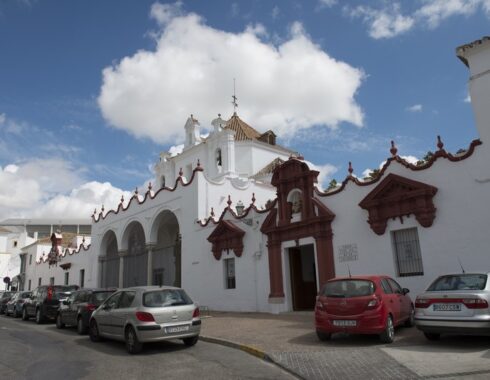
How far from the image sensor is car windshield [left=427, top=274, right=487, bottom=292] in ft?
27.8

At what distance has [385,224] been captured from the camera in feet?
45.3

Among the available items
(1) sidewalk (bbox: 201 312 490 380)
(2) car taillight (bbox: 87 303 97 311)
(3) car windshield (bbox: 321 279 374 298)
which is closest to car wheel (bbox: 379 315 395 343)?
(1) sidewalk (bbox: 201 312 490 380)

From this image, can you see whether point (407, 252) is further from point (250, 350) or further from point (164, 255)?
point (164, 255)

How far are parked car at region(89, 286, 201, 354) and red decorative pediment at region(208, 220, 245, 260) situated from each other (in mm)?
8437

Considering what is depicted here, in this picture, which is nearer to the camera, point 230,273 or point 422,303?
point 422,303

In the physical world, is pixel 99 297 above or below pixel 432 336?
above

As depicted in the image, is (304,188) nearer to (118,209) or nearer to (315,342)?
(315,342)

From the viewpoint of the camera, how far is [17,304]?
21719 mm

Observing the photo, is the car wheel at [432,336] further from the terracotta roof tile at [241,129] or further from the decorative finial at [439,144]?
the terracotta roof tile at [241,129]

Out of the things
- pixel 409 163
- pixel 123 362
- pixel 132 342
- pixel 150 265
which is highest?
pixel 409 163

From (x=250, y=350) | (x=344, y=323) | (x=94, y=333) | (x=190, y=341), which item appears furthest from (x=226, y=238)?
(x=344, y=323)

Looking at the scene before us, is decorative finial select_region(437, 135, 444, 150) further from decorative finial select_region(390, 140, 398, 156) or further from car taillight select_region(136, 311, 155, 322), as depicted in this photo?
car taillight select_region(136, 311, 155, 322)

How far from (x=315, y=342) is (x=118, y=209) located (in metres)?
22.1

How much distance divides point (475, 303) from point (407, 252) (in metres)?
5.54
